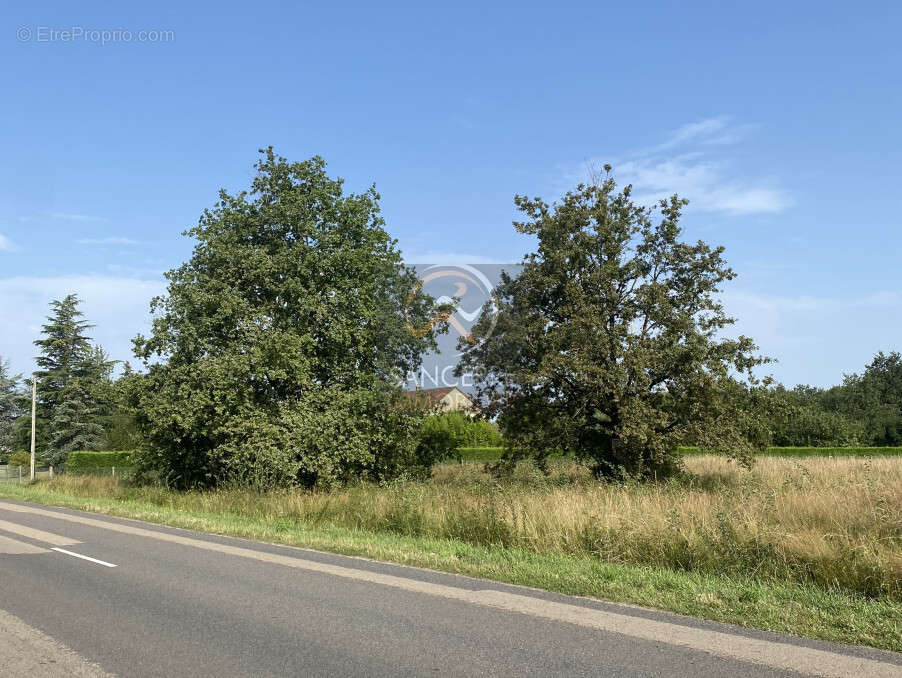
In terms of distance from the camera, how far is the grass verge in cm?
636

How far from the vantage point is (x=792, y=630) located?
621 centimetres

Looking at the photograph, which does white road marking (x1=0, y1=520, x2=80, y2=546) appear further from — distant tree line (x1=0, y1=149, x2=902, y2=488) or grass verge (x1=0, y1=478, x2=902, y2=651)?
distant tree line (x1=0, y1=149, x2=902, y2=488)

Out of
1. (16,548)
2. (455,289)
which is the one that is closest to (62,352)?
(455,289)

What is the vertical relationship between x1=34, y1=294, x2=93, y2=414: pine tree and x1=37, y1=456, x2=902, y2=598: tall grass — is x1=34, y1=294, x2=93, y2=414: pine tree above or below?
above

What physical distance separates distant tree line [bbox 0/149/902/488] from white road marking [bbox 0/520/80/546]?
29.6ft

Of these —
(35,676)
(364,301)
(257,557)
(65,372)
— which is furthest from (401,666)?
(65,372)

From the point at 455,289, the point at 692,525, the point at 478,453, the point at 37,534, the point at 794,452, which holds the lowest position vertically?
the point at 794,452

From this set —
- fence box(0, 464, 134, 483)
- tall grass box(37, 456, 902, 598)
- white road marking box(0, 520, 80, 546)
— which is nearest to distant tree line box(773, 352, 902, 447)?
tall grass box(37, 456, 902, 598)

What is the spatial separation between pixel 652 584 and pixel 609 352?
17.7m

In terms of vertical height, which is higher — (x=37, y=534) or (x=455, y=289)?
(x=455, y=289)

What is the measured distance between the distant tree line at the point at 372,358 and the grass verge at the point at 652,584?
43.9 feet

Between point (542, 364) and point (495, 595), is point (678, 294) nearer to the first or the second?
point (542, 364)

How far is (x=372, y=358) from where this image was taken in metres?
33.8

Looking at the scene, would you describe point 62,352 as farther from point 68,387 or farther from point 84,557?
point 84,557
